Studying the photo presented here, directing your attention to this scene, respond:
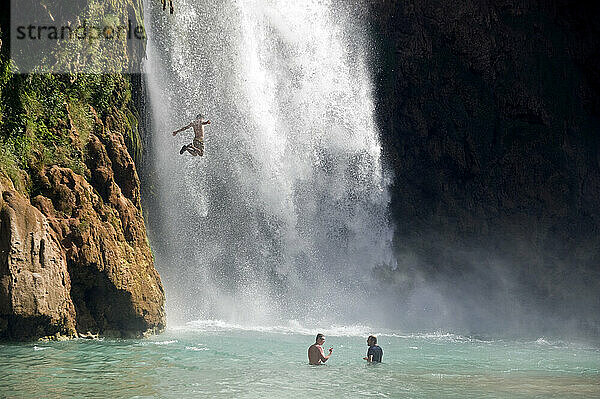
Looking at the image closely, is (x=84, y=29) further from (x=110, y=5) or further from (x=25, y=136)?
(x=25, y=136)

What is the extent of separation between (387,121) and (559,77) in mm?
7445

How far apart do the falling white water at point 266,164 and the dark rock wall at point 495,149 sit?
189 cm

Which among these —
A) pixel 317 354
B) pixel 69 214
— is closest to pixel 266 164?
pixel 69 214

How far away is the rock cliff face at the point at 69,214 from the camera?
11.5 metres

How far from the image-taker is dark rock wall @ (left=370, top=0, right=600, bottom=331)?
2442cm

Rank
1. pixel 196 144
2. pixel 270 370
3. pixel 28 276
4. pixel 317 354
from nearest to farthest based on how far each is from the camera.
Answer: pixel 270 370 → pixel 317 354 → pixel 28 276 → pixel 196 144

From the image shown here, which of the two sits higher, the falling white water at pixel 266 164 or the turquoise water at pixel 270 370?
the falling white water at pixel 266 164

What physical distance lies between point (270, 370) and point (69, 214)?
19.8ft

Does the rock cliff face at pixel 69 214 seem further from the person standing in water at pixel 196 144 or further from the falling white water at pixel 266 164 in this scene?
the falling white water at pixel 266 164

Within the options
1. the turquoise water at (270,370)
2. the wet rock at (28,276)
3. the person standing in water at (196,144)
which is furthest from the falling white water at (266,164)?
the wet rock at (28,276)

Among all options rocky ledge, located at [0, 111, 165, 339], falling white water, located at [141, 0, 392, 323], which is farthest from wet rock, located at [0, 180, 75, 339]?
falling white water, located at [141, 0, 392, 323]

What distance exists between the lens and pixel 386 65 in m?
26.4

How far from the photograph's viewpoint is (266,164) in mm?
22266

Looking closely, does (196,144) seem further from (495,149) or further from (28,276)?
(495,149)
